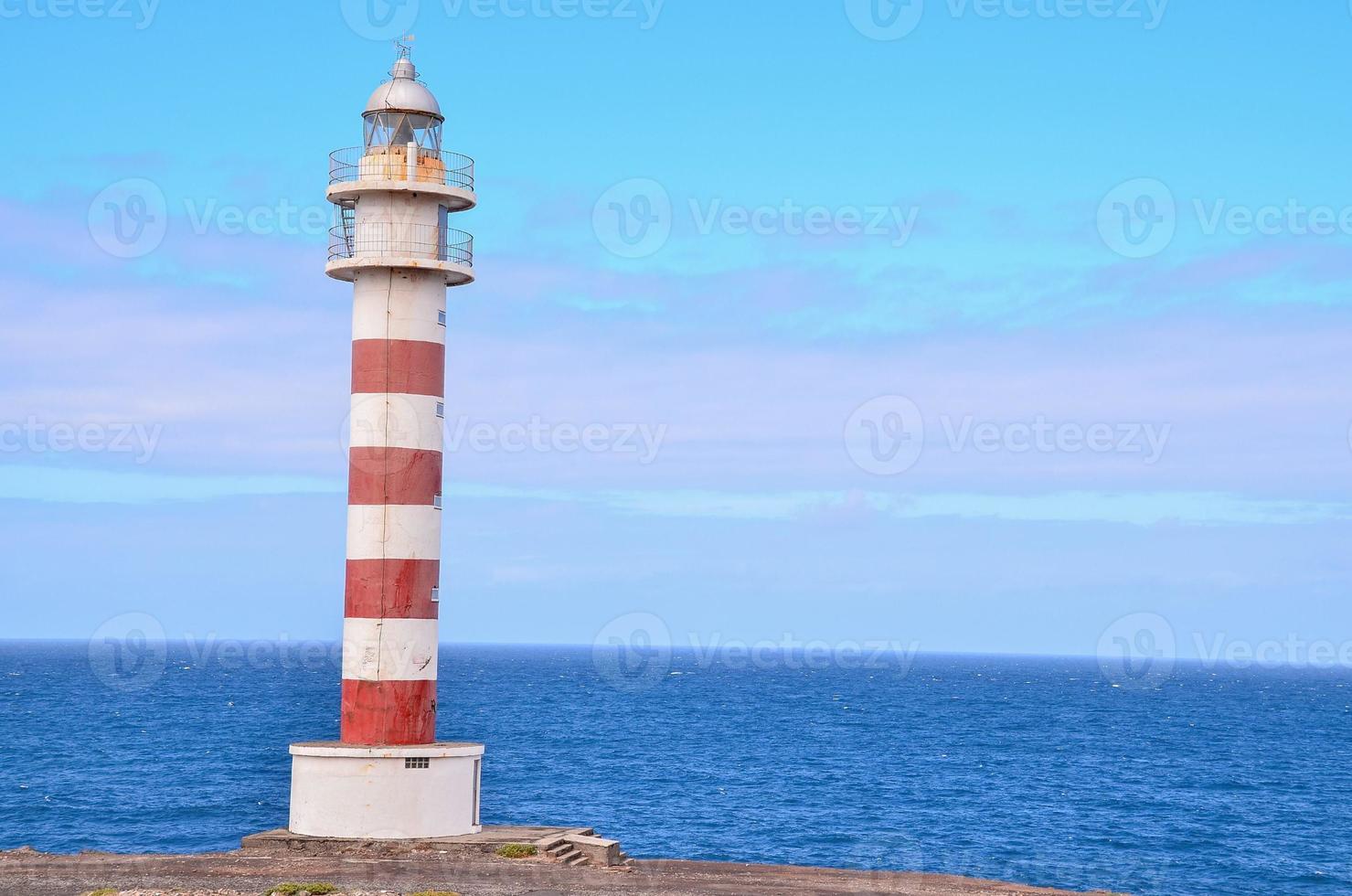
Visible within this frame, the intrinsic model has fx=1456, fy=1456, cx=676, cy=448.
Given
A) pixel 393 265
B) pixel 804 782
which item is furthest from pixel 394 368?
pixel 804 782

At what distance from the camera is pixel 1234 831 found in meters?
66.9

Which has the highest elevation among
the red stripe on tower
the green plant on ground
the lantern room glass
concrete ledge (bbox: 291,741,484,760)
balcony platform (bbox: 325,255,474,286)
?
the lantern room glass

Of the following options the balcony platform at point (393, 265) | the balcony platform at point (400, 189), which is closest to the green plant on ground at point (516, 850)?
the balcony platform at point (393, 265)

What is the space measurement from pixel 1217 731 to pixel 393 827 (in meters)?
109

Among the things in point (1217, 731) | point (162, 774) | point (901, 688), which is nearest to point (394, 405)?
point (162, 774)

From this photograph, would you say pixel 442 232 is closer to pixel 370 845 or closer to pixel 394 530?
pixel 394 530

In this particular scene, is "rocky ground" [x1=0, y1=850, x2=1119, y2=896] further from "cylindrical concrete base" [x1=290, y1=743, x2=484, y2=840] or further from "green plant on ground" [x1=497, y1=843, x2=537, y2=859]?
"cylindrical concrete base" [x1=290, y1=743, x2=484, y2=840]

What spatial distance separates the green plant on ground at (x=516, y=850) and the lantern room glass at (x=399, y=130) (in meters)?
17.0

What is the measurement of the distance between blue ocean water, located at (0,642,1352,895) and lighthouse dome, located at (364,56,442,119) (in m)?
30.4

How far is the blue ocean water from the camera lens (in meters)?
58.2

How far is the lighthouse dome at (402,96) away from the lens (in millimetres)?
36094

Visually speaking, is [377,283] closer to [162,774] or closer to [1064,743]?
[162,774]

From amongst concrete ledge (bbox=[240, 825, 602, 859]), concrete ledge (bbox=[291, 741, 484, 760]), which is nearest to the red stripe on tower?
concrete ledge (bbox=[291, 741, 484, 760])

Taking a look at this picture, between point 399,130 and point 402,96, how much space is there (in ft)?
2.80
